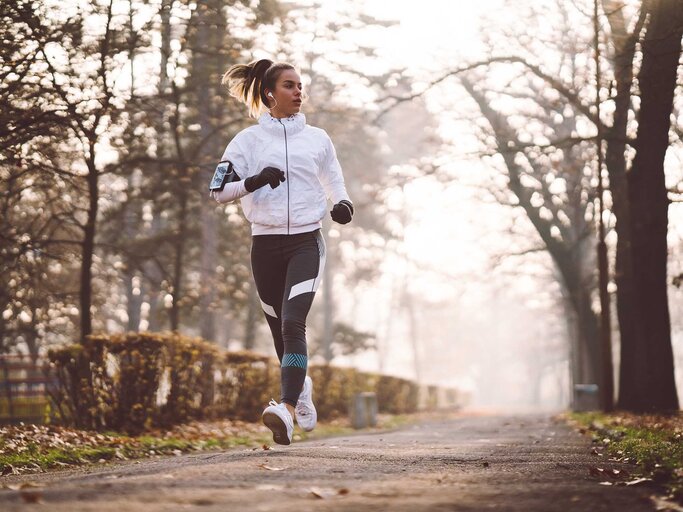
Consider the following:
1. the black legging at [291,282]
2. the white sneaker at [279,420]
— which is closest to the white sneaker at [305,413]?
the black legging at [291,282]

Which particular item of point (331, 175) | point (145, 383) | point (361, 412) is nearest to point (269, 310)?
point (331, 175)

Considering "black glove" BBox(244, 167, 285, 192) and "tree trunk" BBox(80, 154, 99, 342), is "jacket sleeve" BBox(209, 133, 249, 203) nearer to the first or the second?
"black glove" BBox(244, 167, 285, 192)

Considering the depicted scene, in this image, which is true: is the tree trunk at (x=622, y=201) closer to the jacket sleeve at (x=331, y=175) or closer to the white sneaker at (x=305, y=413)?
the jacket sleeve at (x=331, y=175)

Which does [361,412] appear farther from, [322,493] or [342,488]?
[322,493]

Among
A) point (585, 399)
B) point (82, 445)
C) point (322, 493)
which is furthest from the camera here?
point (585, 399)

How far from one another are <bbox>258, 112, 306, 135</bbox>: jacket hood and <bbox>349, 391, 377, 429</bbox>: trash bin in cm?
1233

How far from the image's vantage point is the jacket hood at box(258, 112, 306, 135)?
22.5 feet

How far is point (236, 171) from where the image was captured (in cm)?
677

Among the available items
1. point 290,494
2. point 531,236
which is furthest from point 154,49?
point 531,236

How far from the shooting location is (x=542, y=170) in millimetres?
28172

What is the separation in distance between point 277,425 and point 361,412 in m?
12.7

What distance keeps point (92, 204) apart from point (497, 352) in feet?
321

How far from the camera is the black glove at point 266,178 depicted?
643cm

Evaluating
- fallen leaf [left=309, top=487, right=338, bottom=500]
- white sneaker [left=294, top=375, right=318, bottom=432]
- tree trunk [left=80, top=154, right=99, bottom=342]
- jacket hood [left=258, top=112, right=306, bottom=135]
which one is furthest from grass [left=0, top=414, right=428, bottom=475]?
tree trunk [left=80, top=154, right=99, bottom=342]
